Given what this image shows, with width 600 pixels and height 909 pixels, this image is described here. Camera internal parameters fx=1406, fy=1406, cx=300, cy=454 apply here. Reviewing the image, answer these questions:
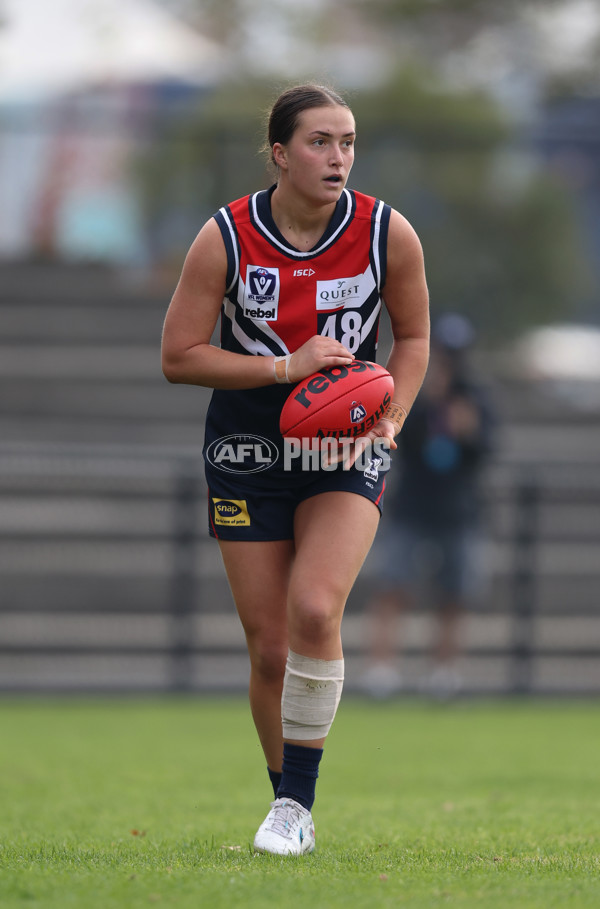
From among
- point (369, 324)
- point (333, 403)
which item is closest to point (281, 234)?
point (369, 324)

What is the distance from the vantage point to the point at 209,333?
4.47m

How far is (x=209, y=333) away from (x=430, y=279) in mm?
11852

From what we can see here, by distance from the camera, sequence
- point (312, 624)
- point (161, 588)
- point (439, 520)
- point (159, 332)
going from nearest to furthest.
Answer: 1. point (312, 624)
2. point (439, 520)
3. point (161, 588)
4. point (159, 332)

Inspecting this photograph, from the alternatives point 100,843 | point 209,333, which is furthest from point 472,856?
point 209,333

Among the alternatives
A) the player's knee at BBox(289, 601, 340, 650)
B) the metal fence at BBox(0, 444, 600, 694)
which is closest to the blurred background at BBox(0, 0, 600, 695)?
the metal fence at BBox(0, 444, 600, 694)

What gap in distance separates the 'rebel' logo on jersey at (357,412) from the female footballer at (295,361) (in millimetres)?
104

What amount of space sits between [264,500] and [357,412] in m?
0.47

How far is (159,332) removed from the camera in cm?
1733

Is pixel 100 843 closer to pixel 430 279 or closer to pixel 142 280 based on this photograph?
pixel 430 279

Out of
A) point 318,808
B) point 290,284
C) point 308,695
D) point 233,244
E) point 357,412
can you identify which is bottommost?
point 318,808

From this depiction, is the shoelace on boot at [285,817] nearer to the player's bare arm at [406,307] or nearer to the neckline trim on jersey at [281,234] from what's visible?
the player's bare arm at [406,307]

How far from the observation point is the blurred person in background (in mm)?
10445

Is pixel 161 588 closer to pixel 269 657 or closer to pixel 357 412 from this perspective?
pixel 269 657

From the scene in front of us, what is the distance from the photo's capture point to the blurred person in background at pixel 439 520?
1045cm
